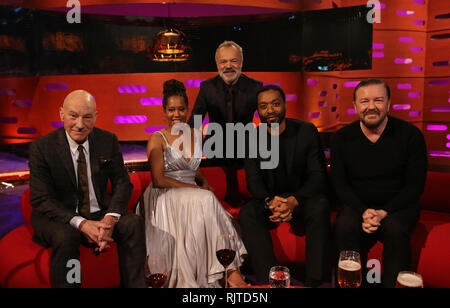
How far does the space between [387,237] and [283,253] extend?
0.70 meters

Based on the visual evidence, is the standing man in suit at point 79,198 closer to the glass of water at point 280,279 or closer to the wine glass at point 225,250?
the wine glass at point 225,250

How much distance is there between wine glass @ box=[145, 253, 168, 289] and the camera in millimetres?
1465

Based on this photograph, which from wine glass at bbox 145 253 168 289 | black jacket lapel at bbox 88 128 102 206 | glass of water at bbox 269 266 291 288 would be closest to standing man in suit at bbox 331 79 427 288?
glass of water at bbox 269 266 291 288

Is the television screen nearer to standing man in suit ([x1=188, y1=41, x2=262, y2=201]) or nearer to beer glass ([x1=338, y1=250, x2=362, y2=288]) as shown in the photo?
standing man in suit ([x1=188, y1=41, x2=262, y2=201])

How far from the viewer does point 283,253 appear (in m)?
2.61

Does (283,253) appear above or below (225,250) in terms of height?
below

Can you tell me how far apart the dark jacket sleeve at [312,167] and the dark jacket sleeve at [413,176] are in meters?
0.47

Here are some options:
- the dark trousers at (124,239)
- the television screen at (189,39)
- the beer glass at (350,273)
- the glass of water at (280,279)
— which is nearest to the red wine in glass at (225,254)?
the glass of water at (280,279)

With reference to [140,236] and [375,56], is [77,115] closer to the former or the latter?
[140,236]

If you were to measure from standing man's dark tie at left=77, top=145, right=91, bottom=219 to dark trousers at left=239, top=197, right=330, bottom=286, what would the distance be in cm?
99

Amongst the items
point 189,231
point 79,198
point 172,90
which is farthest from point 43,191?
point 172,90

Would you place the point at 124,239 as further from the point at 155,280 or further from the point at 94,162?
the point at 155,280

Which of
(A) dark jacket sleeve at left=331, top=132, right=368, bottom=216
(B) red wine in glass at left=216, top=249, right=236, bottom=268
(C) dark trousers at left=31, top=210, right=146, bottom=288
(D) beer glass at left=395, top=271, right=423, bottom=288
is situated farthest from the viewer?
(A) dark jacket sleeve at left=331, top=132, right=368, bottom=216

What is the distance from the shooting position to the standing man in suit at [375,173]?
232cm
